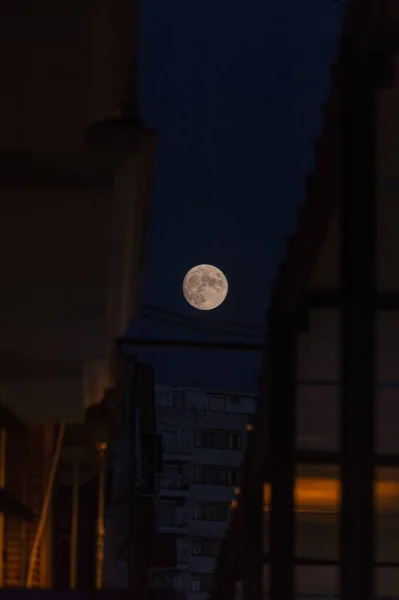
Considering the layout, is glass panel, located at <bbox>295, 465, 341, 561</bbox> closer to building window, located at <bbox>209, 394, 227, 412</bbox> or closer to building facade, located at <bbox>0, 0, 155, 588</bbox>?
building facade, located at <bbox>0, 0, 155, 588</bbox>

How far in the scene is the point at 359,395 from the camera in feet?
22.0

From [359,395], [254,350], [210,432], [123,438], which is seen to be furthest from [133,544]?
[210,432]

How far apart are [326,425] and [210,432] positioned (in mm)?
59492

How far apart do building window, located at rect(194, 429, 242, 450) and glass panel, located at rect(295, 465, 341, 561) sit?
55.5 metres

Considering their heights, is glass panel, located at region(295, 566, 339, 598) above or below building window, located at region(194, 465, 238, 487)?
below

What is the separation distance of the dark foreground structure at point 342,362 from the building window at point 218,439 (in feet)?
185

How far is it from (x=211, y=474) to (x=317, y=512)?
60.8 metres

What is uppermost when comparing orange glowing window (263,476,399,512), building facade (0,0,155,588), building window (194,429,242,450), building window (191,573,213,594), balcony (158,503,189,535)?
building window (194,429,242,450)

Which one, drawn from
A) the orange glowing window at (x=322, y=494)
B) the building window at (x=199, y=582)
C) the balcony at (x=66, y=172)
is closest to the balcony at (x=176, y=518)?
the building window at (x=199, y=582)

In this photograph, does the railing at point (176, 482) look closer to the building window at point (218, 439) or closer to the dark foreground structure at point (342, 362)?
the building window at point (218, 439)

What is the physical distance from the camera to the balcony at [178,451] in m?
62.4

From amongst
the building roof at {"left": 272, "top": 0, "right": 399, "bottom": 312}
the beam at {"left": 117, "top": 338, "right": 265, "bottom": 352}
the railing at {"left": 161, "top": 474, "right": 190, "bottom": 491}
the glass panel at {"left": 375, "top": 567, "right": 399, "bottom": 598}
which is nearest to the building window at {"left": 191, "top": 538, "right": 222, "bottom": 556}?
the railing at {"left": 161, "top": 474, "right": 190, "bottom": 491}

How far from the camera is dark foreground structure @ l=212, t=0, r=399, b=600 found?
6.69 meters

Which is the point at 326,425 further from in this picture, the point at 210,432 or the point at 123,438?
the point at 210,432
